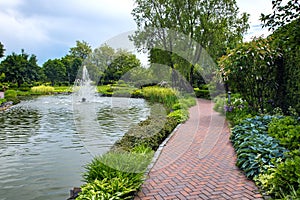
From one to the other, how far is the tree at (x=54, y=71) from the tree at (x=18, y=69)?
582cm

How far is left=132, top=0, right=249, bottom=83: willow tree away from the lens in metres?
19.6

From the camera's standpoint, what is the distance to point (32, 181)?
5.00 m

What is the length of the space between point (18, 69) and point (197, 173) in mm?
40355

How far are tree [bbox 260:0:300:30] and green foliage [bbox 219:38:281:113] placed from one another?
4739mm

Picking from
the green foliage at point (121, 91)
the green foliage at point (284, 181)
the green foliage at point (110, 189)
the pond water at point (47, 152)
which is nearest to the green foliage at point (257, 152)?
the green foliage at point (284, 181)

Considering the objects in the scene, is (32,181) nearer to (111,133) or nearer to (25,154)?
(25,154)

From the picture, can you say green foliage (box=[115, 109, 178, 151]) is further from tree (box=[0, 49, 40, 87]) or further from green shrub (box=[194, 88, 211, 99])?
tree (box=[0, 49, 40, 87])

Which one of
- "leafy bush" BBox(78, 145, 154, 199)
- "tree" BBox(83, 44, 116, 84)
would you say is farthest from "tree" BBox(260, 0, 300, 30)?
"tree" BBox(83, 44, 116, 84)

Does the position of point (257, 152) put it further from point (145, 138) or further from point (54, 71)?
point (54, 71)

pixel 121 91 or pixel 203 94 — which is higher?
pixel 203 94

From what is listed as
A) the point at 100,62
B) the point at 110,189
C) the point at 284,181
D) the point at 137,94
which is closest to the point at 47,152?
the point at 110,189

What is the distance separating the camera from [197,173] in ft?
14.6

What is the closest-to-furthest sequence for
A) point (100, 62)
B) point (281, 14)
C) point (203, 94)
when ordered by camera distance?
point (281, 14)
point (203, 94)
point (100, 62)

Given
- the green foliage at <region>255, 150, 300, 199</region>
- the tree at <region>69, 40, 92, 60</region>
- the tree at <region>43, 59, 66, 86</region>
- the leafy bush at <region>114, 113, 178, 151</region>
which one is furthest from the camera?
the tree at <region>69, 40, 92, 60</region>
